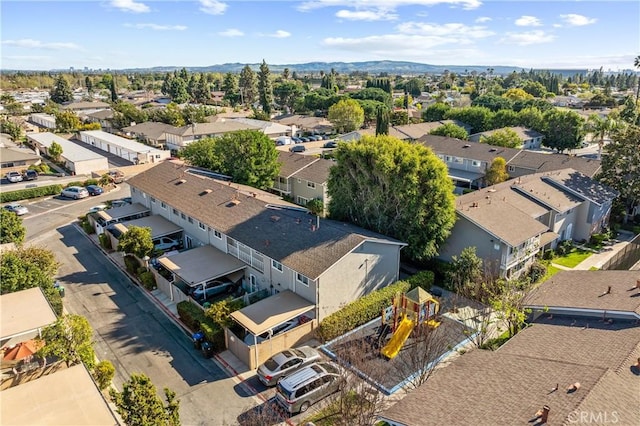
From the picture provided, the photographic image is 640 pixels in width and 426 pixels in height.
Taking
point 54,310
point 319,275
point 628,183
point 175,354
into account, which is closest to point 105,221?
point 54,310

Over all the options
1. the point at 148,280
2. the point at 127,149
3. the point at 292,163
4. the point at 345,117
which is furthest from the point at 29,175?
the point at 345,117

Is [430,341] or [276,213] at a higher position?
[276,213]

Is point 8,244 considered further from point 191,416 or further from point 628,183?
point 628,183

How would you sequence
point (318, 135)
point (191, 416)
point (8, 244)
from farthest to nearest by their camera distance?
point (318, 135) → point (8, 244) → point (191, 416)

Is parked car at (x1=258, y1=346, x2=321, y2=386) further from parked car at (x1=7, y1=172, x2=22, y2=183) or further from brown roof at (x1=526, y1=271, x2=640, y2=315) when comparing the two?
parked car at (x1=7, y1=172, x2=22, y2=183)

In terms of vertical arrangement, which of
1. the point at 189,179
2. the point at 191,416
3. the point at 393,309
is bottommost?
the point at 191,416

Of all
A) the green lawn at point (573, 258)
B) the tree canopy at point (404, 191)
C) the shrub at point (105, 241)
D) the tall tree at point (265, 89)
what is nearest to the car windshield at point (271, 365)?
the tree canopy at point (404, 191)

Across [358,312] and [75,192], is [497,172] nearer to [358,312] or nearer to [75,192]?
[358,312]
